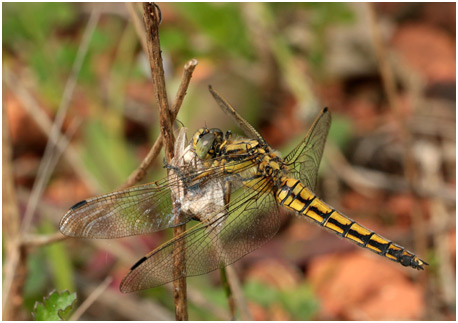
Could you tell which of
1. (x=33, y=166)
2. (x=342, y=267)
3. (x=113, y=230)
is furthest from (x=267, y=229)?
(x=33, y=166)

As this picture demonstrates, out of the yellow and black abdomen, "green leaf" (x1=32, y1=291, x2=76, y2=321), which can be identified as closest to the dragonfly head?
the yellow and black abdomen

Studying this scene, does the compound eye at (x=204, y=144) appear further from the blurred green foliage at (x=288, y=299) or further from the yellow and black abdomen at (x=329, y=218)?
the blurred green foliage at (x=288, y=299)

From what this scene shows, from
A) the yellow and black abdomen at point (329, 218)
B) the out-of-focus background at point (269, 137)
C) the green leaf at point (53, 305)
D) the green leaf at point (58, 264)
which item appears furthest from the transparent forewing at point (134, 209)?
the green leaf at point (58, 264)

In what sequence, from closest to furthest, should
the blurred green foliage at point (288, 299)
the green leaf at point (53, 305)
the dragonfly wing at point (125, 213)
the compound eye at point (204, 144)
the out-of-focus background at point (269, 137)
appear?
the green leaf at point (53, 305) < the dragonfly wing at point (125, 213) < the compound eye at point (204, 144) < the blurred green foliage at point (288, 299) < the out-of-focus background at point (269, 137)

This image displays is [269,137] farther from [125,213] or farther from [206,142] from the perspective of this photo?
[125,213]

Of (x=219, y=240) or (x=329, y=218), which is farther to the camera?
(x=329, y=218)

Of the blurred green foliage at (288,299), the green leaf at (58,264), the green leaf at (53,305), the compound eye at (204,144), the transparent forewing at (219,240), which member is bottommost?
the blurred green foliage at (288,299)

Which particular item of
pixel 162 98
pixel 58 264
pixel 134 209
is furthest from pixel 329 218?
pixel 58 264
